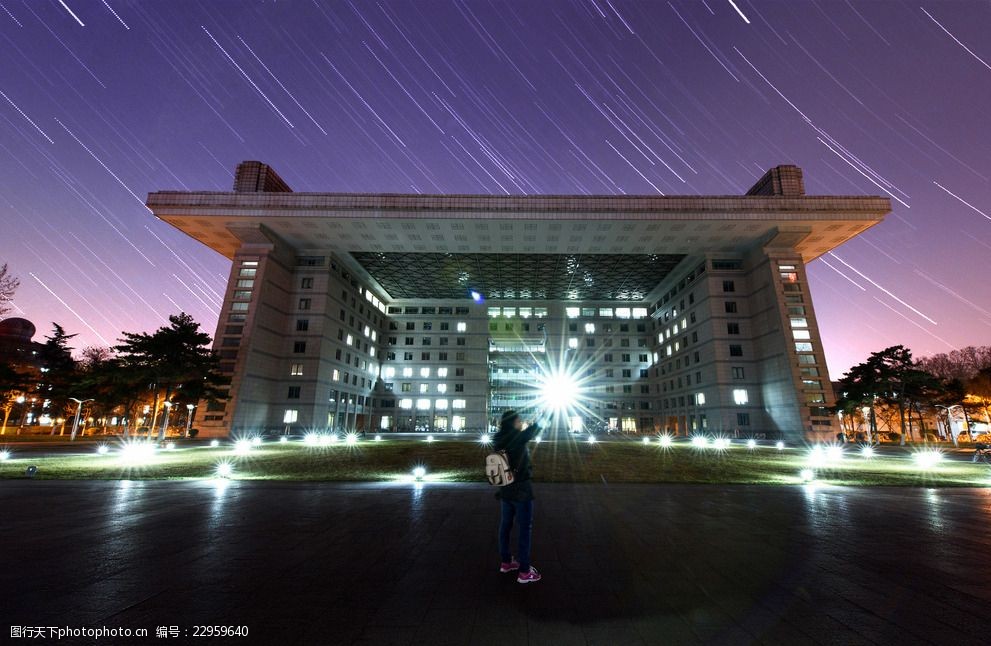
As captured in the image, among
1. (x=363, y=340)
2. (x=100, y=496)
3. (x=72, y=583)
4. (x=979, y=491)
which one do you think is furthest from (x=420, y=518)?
(x=363, y=340)

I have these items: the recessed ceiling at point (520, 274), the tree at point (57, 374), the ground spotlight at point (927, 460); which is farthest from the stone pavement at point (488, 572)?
the recessed ceiling at point (520, 274)

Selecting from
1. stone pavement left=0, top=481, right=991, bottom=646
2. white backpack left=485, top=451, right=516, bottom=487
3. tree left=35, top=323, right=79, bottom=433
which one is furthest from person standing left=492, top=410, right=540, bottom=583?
tree left=35, top=323, right=79, bottom=433

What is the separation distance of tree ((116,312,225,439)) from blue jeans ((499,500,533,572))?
4186 cm

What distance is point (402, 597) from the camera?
4445mm

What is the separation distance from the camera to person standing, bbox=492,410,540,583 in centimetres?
488

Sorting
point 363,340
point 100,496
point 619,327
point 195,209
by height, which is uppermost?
point 195,209

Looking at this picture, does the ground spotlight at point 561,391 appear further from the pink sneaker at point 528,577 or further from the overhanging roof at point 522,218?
the pink sneaker at point 528,577

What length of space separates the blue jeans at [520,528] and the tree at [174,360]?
137ft

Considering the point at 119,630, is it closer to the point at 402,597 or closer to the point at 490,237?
the point at 402,597

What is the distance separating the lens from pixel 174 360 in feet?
126

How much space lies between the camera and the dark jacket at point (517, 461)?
5.05 meters

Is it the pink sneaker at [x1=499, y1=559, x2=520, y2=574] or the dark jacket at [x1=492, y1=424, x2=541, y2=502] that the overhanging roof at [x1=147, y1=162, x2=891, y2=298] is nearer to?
the dark jacket at [x1=492, y1=424, x2=541, y2=502]

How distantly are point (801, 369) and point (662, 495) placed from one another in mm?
50617

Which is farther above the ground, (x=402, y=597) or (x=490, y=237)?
(x=490, y=237)
